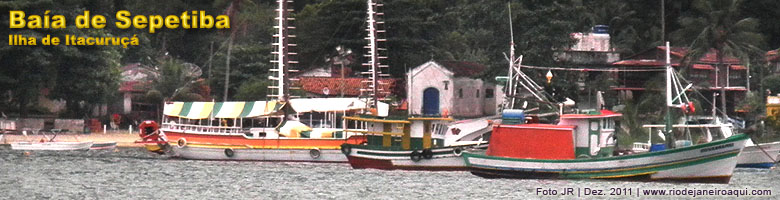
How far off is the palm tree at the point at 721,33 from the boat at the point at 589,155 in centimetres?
3545

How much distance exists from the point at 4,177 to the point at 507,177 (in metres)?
21.2

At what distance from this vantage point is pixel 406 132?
242ft

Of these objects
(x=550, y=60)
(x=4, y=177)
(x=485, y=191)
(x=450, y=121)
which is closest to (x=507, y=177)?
(x=485, y=191)

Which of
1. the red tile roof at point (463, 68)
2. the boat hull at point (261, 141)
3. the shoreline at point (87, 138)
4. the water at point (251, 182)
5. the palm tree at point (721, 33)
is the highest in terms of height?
the palm tree at point (721, 33)

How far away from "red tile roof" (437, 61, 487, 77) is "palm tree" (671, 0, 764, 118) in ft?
44.4

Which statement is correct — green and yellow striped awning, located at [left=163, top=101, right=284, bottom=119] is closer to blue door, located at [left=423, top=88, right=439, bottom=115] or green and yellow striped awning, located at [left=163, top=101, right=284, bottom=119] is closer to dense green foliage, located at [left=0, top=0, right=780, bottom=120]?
dense green foliage, located at [left=0, top=0, right=780, bottom=120]

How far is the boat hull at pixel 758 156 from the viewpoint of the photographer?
248ft

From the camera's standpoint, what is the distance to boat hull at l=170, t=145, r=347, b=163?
80.2 m

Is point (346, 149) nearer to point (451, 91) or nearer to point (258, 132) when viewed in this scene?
point (258, 132)

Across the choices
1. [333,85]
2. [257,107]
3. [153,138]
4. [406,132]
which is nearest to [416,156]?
[406,132]

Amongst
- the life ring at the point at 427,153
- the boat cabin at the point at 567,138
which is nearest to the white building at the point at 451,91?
the life ring at the point at 427,153

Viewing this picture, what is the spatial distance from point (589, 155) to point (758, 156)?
14.1m

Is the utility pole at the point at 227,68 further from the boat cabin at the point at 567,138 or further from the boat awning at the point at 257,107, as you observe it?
the boat cabin at the point at 567,138

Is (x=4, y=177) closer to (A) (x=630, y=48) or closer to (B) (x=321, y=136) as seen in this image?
(B) (x=321, y=136)
